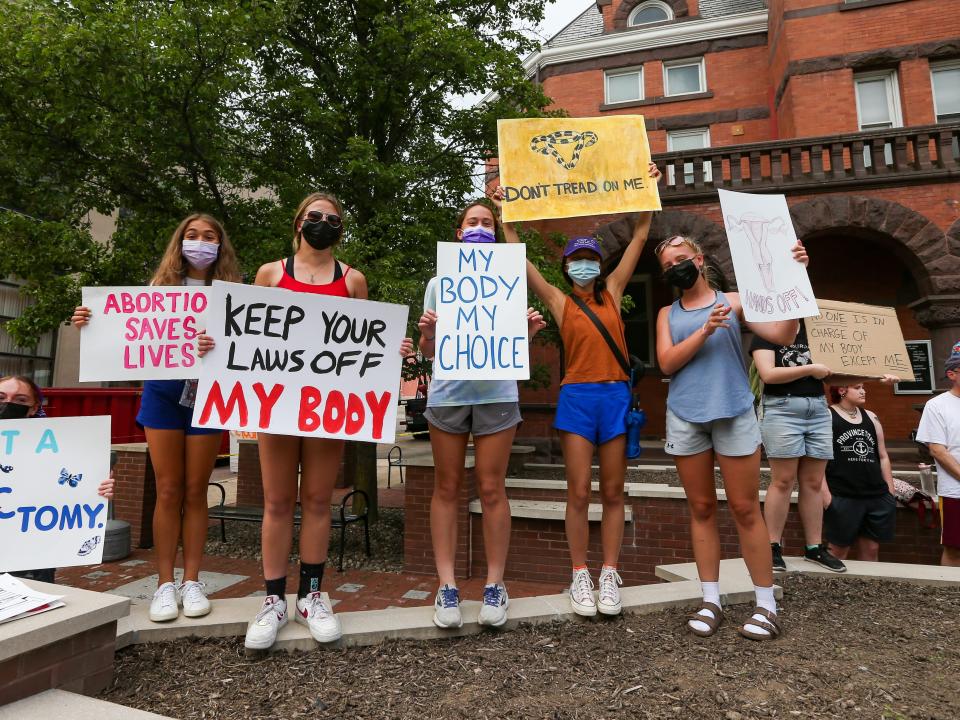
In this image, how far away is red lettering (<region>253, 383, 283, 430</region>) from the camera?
8.45ft

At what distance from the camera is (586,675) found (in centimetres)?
234

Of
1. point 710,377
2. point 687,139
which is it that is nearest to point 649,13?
point 687,139

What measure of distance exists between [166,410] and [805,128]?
12.8 meters

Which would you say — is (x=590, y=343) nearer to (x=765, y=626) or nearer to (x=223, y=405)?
(x=765, y=626)

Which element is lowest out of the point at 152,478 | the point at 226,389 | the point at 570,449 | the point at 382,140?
the point at 152,478

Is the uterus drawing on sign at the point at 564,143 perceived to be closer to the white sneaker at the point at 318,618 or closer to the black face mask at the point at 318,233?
the black face mask at the point at 318,233

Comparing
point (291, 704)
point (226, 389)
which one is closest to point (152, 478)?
point (226, 389)

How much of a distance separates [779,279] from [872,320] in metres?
Answer: 2.17

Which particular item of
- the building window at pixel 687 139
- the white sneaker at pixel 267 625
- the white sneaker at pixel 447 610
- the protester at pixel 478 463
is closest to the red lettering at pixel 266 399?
the protester at pixel 478 463

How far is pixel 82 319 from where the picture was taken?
3.04m

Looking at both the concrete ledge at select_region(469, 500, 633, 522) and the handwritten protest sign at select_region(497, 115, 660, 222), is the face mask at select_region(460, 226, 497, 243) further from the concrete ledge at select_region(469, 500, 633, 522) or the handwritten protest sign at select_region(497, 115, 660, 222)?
the concrete ledge at select_region(469, 500, 633, 522)

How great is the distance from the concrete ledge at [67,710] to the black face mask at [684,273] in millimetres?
2804

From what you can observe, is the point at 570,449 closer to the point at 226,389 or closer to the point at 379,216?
the point at 226,389

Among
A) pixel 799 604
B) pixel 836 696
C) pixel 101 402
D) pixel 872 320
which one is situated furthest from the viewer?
pixel 101 402
